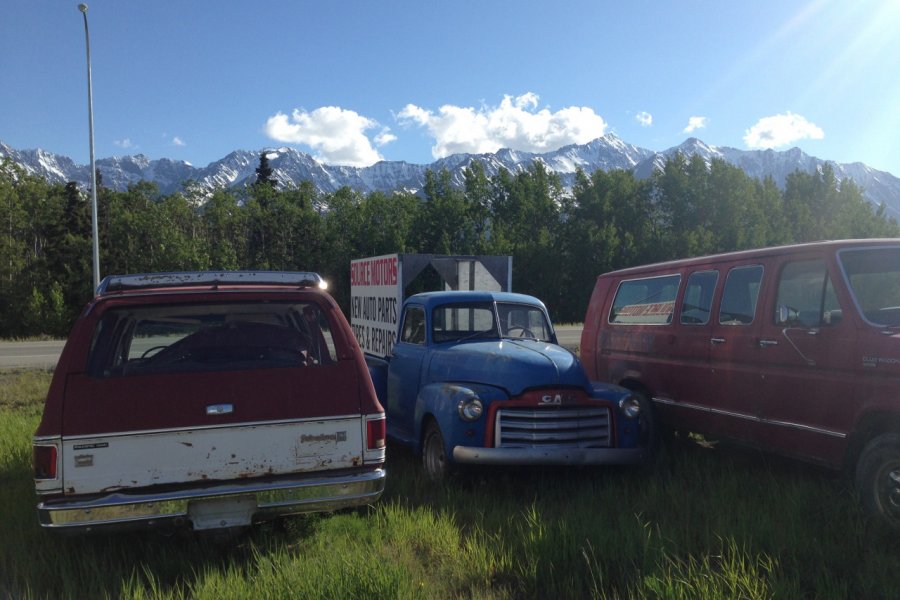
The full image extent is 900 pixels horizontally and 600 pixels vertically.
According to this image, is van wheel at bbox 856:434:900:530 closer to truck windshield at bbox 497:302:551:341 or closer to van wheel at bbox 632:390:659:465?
van wheel at bbox 632:390:659:465

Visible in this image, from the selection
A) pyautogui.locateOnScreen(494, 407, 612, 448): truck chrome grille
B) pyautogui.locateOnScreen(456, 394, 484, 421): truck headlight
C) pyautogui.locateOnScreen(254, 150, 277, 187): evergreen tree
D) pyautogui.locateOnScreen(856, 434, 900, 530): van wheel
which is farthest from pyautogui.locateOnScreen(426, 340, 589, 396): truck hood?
pyautogui.locateOnScreen(254, 150, 277, 187): evergreen tree

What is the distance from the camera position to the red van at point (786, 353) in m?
5.05

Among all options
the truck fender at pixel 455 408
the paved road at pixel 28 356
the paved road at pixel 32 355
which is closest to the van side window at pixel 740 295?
the truck fender at pixel 455 408

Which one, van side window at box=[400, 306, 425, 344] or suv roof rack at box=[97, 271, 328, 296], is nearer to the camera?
suv roof rack at box=[97, 271, 328, 296]

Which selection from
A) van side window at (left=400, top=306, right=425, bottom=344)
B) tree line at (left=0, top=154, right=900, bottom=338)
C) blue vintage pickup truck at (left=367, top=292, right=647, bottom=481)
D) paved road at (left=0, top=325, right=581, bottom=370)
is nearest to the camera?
blue vintage pickup truck at (left=367, top=292, right=647, bottom=481)

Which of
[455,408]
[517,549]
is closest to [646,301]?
[455,408]

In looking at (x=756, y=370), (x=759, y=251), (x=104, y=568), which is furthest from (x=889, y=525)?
(x=104, y=568)

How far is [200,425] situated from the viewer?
420 centimetres

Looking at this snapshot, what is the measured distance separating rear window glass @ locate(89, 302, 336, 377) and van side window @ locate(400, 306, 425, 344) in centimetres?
237

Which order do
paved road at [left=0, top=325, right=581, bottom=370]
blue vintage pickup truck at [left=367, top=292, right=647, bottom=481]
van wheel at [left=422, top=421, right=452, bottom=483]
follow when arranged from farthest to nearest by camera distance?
paved road at [left=0, top=325, right=581, bottom=370] < van wheel at [left=422, top=421, right=452, bottom=483] < blue vintage pickup truck at [left=367, top=292, right=647, bottom=481]

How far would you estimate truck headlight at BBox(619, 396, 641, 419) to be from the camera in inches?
254

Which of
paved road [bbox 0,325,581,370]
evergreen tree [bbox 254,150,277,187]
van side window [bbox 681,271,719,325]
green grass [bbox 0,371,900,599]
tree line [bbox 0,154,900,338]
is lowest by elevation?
paved road [bbox 0,325,581,370]

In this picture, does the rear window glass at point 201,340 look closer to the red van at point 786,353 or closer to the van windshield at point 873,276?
the red van at point 786,353

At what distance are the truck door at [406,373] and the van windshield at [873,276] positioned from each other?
13.3 feet
